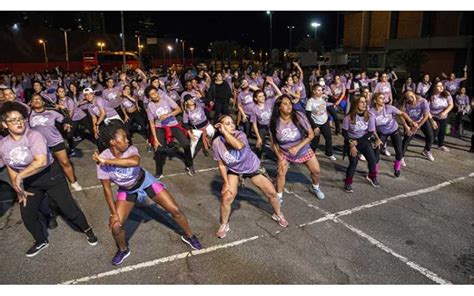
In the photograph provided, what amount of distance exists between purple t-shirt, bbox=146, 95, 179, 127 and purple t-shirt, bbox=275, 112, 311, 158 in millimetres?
2599

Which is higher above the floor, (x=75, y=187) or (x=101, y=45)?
(x=101, y=45)

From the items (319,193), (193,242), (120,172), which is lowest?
(193,242)

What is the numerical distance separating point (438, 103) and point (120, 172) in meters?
7.47

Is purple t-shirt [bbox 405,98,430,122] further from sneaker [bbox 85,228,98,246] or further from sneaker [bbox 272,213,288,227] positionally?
sneaker [bbox 85,228,98,246]

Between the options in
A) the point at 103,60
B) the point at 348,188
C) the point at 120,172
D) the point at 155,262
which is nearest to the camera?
the point at 120,172

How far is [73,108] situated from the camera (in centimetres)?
851

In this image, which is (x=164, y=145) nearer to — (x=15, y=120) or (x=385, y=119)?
(x=15, y=120)

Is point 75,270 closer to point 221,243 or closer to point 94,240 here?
point 94,240

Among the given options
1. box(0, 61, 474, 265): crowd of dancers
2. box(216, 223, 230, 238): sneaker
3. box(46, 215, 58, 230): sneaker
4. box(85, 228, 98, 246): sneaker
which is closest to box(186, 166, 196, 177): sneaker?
box(0, 61, 474, 265): crowd of dancers

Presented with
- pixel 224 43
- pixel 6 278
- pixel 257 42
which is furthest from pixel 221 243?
pixel 257 42

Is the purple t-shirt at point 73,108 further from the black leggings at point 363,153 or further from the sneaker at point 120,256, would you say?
the black leggings at point 363,153

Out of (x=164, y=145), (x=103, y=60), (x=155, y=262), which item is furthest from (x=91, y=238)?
(x=103, y=60)

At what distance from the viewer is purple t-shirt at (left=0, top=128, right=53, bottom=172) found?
154 inches

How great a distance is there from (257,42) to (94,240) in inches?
4878
